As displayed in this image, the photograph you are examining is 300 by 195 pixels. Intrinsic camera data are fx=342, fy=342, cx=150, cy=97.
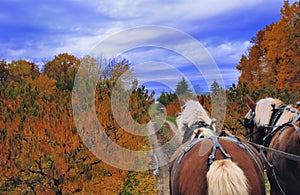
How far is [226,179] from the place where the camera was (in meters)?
2.46

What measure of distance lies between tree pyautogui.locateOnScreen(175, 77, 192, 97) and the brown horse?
2311 millimetres

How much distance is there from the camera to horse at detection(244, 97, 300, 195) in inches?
152

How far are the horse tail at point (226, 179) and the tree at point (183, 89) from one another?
9.57 feet

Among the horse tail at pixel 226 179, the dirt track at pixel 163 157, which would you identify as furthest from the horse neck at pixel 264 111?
the horse tail at pixel 226 179

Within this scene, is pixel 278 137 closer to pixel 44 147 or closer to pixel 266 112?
pixel 266 112

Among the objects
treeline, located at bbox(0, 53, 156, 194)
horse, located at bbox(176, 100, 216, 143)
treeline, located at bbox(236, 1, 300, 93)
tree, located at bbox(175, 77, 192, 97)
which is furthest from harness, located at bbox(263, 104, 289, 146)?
treeline, located at bbox(236, 1, 300, 93)

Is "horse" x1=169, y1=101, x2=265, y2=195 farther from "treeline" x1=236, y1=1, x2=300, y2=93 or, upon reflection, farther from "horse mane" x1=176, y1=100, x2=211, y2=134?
"treeline" x1=236, y1=1, x2=300, y2=93

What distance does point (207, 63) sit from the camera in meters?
4.39

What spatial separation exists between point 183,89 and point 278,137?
1937 mm

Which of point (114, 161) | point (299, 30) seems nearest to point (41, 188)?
point (114, 161)

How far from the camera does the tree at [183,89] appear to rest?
548cm

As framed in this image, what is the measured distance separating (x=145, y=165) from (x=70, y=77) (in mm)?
2886

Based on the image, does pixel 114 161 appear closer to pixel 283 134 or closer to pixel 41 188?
pixel 41 188

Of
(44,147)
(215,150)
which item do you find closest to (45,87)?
(44,147)
